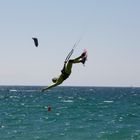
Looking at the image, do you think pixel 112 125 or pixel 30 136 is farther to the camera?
pixel 112 125

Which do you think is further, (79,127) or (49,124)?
(49,124)

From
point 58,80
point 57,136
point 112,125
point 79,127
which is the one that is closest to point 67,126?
point 79,127

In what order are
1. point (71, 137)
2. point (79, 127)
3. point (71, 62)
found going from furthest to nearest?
point (79, 127)
point (71, 137)
point (71, 62)

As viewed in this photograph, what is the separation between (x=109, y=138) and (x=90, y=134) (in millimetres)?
2629

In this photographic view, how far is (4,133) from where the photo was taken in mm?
48344

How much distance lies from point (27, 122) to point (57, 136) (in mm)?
14915

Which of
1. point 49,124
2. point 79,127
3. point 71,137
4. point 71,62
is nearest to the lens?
point 71,62

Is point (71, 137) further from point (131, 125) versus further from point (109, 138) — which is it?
point (131, 125)

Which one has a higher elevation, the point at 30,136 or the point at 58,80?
the point at 58,80

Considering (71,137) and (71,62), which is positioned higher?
(71,62)

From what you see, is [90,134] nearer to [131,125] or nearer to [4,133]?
[4,133]

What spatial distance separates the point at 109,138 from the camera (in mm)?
46031

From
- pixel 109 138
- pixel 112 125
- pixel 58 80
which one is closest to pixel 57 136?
pixel 109 138

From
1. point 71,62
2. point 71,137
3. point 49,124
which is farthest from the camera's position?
point 49,124
